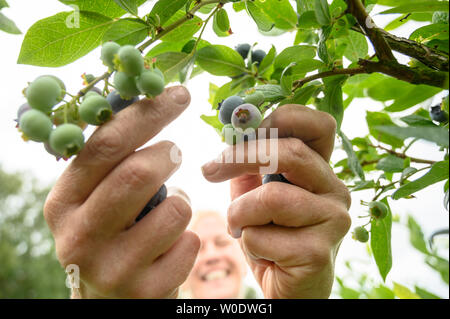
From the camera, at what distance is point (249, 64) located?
3.43 ft

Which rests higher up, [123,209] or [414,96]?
[414,96]

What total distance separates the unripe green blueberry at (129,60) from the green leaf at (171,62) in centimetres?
20

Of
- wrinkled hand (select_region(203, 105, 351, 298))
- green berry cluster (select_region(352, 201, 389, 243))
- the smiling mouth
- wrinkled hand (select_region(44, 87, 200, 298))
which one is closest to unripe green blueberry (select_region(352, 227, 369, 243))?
green berry cluster (select_region(352, 201, 389, 243))

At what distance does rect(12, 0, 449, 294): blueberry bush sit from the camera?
69 cm

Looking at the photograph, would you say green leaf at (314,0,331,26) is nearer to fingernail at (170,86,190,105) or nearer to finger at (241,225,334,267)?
fingernail at (170,86,190,105)

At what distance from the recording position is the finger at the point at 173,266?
2.85 ft

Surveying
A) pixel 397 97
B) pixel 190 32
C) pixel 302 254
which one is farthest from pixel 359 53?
pixel 302 254

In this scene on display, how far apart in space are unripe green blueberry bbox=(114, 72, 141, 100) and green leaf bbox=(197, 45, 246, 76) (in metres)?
0.31

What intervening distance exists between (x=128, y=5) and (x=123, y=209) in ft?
1.43

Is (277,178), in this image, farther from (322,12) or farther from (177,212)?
(322,12)

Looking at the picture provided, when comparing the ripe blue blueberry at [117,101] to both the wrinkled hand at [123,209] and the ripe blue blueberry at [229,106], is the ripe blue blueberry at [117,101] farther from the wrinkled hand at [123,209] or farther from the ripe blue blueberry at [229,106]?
the ripe blue blueberry at [229,106]

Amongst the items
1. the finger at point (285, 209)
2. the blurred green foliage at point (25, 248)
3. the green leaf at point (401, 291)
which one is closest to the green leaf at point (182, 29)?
the finger at point (285, 209)

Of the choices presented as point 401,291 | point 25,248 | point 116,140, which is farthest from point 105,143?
point 25,248
